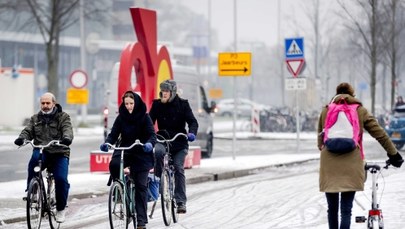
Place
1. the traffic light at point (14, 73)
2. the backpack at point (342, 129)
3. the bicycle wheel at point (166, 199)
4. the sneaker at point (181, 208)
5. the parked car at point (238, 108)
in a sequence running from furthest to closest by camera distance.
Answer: the parked car at point (238, 108), the traffic light at point (14, 73), the sneaker at point (181, 208), the bicycle wheel at point (166, 199), the backpack at point (342, 129)

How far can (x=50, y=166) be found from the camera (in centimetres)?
1245

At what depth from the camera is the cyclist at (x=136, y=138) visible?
1181 cm

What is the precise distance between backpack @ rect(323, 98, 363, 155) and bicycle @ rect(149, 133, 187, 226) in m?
3.54

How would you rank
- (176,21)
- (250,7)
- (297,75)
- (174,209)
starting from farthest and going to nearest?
(250,7)
(176,21)
(297,75)
(174,209)

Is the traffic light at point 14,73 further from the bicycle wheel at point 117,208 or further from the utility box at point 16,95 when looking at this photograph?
the bicycle wheel at point 117,208

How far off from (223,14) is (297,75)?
143m

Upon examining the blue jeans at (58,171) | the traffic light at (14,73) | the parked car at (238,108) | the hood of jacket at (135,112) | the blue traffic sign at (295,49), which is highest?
the blue traffic sign at (295,49)

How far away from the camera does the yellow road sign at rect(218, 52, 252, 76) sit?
2530 cm

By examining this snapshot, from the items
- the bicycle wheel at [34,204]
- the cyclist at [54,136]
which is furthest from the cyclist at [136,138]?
the bicycle wheel at [34,204]

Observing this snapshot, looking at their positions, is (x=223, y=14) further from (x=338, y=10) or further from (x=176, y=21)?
(x=338, y=10)

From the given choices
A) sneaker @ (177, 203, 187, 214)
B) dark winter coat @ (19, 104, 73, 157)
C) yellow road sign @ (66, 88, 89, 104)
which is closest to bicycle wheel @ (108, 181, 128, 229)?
dark winter coat @ (19, 104, 73, 157)

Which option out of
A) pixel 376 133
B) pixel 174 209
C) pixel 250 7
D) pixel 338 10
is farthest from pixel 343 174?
pixel 250 7

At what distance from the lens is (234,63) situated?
25469 millimetres

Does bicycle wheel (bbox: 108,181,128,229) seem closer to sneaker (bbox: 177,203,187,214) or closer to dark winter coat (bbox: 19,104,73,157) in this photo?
dark winter coat (bbox: 19,104,73,157)
